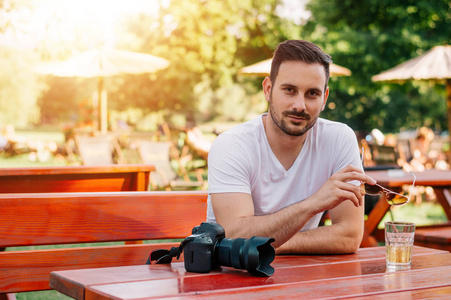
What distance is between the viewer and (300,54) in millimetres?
2842

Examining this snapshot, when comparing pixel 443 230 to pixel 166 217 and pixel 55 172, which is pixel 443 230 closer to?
pixel 166 217

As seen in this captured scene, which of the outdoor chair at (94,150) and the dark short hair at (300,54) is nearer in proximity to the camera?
the dark short hair at (300,54)

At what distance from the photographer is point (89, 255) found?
3.06 meters

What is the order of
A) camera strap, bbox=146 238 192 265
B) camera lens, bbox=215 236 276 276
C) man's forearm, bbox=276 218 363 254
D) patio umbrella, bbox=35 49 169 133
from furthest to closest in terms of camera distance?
patio umbrella, bbox=35 49 169 133
man's forearm, bbox=276 218 363 254
camera strap, bbox=146 238 192 265
camera lens, bbox=215 236 276 276

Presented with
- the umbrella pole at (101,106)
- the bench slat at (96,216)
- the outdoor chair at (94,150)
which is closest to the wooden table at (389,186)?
the bench slat at (96,216)

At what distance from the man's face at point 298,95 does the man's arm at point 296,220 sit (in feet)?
1.42

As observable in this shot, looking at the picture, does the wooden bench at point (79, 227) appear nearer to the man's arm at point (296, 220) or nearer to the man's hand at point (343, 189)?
the man's arm at point (296, 220)

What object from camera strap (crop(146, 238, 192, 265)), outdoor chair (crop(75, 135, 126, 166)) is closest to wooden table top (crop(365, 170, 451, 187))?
camera strap (crop(146, 238, 192, 265))

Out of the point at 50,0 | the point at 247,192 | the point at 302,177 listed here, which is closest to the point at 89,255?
the point at 247,192

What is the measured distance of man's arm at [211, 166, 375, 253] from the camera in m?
2.38

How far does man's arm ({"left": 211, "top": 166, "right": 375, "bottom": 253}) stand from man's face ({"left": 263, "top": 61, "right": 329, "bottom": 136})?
1.42 ft

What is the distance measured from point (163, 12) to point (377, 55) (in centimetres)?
977

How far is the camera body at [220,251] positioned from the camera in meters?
A: 2.02

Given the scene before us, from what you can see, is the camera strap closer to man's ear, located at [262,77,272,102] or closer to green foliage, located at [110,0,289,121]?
man's ear, located at [262,77,272,102]
